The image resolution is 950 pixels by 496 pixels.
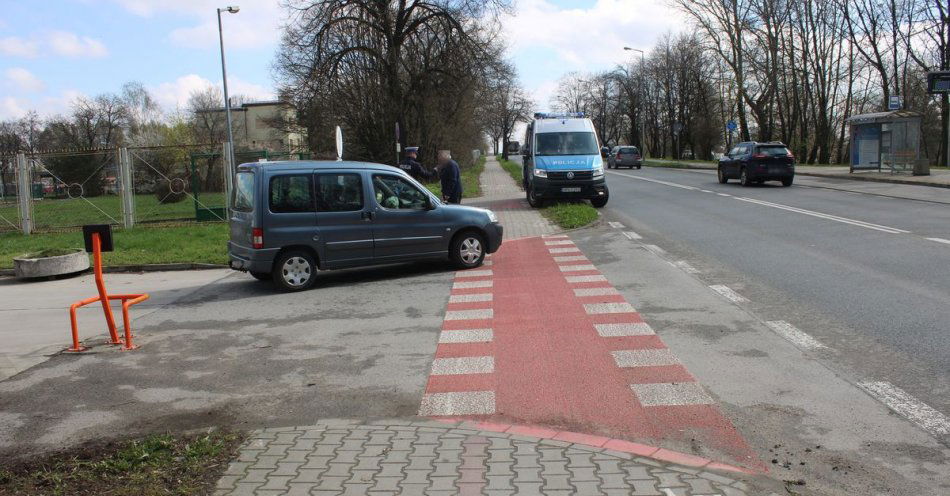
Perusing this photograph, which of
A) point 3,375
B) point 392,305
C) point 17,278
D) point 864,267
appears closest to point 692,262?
point 864,267

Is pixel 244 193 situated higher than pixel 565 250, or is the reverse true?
pixel 244 193

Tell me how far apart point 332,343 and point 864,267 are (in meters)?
7.28

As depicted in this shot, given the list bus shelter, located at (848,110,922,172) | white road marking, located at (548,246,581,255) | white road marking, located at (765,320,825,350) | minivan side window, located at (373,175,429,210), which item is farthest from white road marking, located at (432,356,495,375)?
bus shelter, located at (848,110,922,172)

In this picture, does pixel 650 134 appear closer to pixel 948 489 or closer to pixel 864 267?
pixel 864 267

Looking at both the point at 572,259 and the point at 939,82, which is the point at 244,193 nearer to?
the point at 572,259

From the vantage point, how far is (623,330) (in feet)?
23.3

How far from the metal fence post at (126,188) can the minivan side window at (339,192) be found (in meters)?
10.8

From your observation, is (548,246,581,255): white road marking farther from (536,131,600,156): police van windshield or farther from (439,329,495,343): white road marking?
(536,131,600,156): police van windshield

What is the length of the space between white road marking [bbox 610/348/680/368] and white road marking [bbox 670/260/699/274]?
4245 millimetres

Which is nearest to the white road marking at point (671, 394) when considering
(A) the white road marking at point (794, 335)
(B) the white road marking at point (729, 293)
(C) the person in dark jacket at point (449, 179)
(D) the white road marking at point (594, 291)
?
(A) the white road marking at point (794, 335)

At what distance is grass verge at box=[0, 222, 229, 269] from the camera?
13773 mm

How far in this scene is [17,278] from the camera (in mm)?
12859

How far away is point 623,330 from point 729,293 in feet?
7.66

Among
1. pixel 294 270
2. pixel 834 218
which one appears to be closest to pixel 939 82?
pixel 834 218
